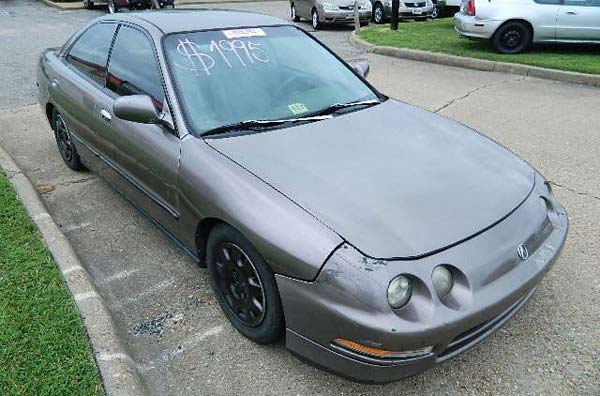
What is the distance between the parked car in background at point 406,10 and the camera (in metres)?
14.2

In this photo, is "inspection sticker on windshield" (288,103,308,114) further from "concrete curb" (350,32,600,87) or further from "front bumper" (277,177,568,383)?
"concrete curb" (350,32,600,87)

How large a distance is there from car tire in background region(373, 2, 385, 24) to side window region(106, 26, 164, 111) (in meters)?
11.9

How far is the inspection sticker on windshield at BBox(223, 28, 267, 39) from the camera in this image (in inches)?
130

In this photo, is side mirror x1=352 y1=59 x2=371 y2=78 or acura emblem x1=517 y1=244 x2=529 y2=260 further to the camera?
side mirror x1=352 y1=59 x2=371 y2=78

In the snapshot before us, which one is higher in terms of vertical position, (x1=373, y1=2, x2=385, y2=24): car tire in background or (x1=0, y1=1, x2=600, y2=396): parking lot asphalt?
(x1=373, y1=2, x2=385, y2=24): car tire in background

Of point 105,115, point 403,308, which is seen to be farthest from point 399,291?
point 105,115

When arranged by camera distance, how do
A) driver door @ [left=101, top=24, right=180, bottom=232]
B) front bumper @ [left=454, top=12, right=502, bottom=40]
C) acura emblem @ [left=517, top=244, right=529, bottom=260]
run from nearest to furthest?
acura emblem @ [left=517, top=244, right=529, bottom=260]
driver door @ [left=101, top=24, right=180, bottom=232]
front bumper @ [left=454, top=12, right=502, bottom=40]

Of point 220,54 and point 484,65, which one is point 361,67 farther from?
point 484,65

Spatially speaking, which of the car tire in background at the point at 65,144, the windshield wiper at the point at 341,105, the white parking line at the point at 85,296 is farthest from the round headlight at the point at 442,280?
the car tire in background at the point at 65,144

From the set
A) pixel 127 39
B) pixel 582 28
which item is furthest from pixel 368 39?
pixel 127 39

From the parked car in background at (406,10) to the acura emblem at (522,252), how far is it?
13.2 metres

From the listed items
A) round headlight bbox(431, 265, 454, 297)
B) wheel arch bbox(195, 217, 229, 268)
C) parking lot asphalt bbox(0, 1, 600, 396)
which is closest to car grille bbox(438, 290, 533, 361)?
round headlight bbox(431, 265, 454, 297)

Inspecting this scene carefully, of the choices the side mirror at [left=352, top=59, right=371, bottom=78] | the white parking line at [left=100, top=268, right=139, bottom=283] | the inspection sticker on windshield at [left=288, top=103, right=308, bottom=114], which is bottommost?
the white parking line at [left=100, top=268, right=139, bottom=283]

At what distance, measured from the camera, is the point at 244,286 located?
8.32ft
